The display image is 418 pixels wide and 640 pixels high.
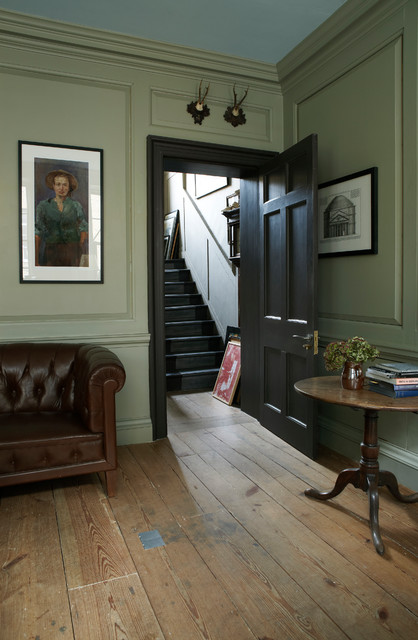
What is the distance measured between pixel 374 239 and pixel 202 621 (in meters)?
2.33

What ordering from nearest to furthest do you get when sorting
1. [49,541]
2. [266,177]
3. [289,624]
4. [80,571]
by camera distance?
[289,624] < [80,571] < [49,541] < [266,177]

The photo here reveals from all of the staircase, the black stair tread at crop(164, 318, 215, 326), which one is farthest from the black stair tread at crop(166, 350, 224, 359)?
the black stair tread at crop(164, 318, 215, 326)

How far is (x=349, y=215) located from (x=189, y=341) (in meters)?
3.04

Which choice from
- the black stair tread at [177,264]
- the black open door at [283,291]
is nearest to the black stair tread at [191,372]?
the black open door at [283,291]

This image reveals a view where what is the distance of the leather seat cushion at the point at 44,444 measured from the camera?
2.53 metres

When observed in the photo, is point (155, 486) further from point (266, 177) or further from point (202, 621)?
point (266, 177)

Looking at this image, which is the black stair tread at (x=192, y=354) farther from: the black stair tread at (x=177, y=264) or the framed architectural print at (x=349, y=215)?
the framed architectural print at (x=349, y=215)

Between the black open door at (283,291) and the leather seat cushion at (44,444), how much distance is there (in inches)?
59.1

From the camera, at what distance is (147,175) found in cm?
362

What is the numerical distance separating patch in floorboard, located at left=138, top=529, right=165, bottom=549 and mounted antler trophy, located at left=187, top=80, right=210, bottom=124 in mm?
3021

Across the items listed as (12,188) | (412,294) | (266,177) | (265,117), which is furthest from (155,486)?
(265,117)

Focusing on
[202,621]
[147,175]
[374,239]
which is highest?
[147,175]

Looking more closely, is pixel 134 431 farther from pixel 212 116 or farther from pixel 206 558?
pixel 212 116

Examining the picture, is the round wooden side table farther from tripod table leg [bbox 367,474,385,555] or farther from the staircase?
the staircase
